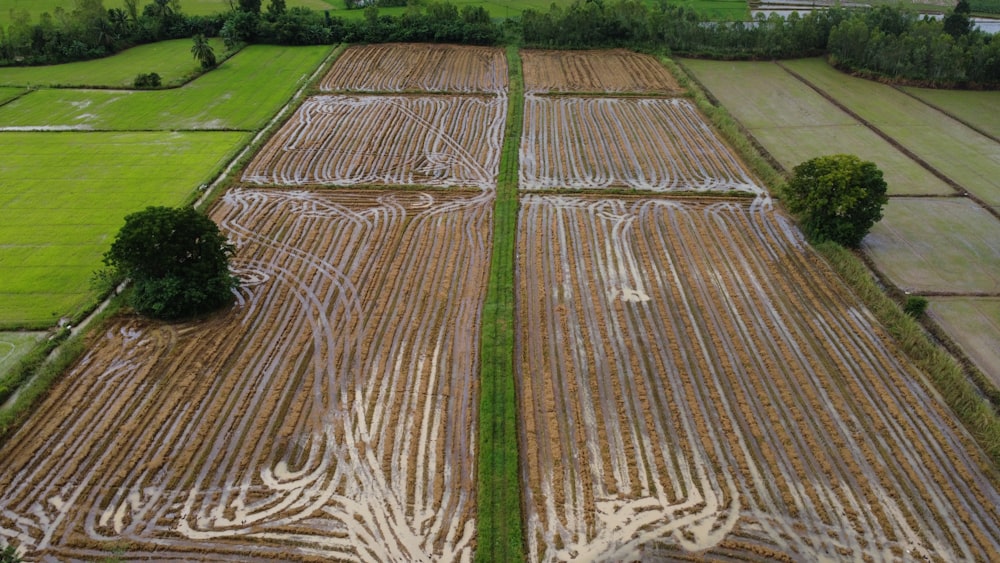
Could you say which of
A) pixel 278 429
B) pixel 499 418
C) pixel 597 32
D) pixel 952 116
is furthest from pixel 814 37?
pixel 278 429

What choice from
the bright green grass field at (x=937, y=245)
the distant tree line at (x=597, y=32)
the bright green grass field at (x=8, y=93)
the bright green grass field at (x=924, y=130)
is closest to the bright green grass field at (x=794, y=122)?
the bright green grass field at (x=924, y=130)

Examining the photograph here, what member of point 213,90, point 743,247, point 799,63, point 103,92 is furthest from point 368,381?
point 799,63

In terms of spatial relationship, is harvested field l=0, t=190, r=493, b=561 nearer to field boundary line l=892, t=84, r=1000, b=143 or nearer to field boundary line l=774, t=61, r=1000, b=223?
field boundary line l=774, t=61, r=1000, b=223

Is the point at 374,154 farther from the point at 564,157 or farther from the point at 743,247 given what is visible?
the point at 743,247

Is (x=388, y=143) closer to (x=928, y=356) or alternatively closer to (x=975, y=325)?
(x=928, y=356)

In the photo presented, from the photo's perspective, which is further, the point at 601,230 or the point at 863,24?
the point at 863,24

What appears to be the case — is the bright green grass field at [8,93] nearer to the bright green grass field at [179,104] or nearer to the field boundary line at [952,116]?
the bright green grass field at [179,104]

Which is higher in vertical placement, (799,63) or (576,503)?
(799,63)

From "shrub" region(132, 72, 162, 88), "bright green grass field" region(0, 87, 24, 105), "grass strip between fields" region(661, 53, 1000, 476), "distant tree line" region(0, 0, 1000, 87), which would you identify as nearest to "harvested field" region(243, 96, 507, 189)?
"shrub" region(132, 72, 162, 88)
